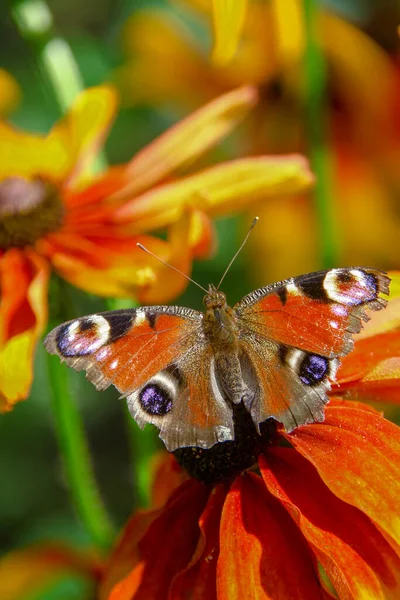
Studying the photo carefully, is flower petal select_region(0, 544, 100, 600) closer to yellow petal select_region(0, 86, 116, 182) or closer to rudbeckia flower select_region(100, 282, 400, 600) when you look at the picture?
rudbeckia flower select_region(100, 282, 400, 600)

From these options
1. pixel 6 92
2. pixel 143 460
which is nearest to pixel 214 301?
pixel 143 460

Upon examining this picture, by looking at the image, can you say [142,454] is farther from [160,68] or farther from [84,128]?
[160,68]

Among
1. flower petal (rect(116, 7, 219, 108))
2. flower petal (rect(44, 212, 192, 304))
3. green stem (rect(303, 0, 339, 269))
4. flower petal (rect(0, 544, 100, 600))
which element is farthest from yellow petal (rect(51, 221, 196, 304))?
flower petal (rect(116, 7, 219, 108))

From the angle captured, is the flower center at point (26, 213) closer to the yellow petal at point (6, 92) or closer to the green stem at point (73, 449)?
the green stem at point (73, 449)

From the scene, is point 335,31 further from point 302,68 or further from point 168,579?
point 168,579

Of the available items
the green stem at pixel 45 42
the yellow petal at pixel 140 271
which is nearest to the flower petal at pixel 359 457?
the yellow petal at pixel 140 271

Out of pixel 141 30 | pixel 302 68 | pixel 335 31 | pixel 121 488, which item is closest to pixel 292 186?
pixel 302 68
